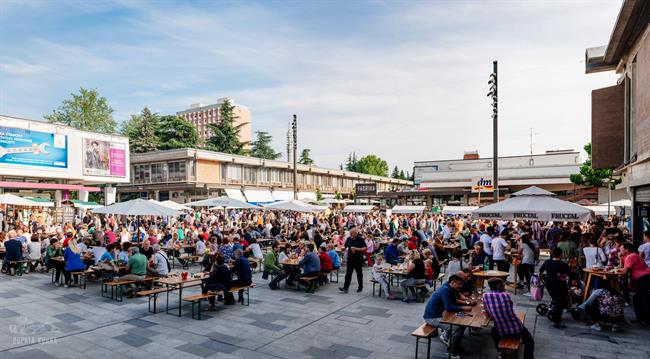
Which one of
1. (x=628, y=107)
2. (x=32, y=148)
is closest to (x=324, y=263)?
(x=628, y=107)

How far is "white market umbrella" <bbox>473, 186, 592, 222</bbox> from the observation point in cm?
1045

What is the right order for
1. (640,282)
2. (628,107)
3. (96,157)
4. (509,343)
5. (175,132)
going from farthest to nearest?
1. (175,132)
2. (96,157)
3. (628,107)
4. (640,282)
5. (509,343)

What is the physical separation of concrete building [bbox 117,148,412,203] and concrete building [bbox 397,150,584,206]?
18270 mm

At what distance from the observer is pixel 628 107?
42.7 ft

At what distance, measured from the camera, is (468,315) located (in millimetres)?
6484

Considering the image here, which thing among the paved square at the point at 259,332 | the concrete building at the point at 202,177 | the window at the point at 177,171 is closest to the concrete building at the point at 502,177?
the concrete building at the point at 202,177

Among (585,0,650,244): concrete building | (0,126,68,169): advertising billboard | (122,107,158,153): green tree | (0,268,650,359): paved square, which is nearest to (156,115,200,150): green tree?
(122,107,158,153): green tree

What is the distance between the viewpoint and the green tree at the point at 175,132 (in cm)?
5722

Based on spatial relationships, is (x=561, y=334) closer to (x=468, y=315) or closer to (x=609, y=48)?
(x=468, y=315)

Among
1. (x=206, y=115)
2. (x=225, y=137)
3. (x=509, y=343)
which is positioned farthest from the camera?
(x=206, y=115)

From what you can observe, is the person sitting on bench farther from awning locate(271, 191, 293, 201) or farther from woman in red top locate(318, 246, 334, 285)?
awning locate(271, 191, 293, 201)

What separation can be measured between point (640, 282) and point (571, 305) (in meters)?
1.39

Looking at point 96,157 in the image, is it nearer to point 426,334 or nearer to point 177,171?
point 177,171

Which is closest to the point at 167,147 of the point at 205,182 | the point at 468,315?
the point at 205,182
